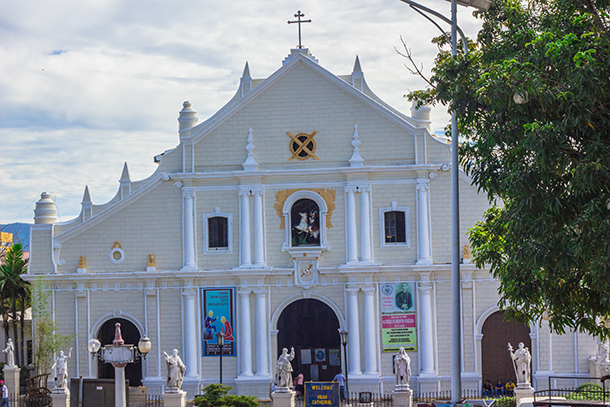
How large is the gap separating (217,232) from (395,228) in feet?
26.0

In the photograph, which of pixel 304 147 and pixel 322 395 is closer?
pixel 322 395

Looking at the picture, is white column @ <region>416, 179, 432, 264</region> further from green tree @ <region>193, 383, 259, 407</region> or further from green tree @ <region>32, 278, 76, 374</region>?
green tree @ <region>32, 278, 76, 374</region>

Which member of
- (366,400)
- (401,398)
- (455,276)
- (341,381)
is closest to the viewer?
(455,276)

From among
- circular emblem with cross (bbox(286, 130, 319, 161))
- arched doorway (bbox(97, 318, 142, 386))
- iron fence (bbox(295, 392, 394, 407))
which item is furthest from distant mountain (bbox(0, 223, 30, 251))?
iron fence (bbox(295, 392, 394, 407))

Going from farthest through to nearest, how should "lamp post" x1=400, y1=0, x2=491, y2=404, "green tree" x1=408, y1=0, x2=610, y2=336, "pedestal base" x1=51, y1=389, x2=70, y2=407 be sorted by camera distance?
"pedestal base" x1=51, y1=389, x2=70, y2=407, "lamp post" x1=400, y1=0, x2=491, y2=404, "green tree" x1=408, y1=0, x2=610, y2=336

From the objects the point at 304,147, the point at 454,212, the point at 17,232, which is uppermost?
the point at 304,147

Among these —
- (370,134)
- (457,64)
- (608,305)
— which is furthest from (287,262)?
(608,305)

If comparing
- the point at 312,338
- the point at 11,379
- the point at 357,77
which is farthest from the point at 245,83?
the point at 11,379

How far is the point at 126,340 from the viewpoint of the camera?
3559cm

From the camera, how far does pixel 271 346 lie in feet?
114

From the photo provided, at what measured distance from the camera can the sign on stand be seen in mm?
27289

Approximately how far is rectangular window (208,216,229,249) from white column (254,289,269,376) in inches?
108

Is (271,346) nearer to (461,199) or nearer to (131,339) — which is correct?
(131,339)

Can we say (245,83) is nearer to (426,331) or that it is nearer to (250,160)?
(250,160)
